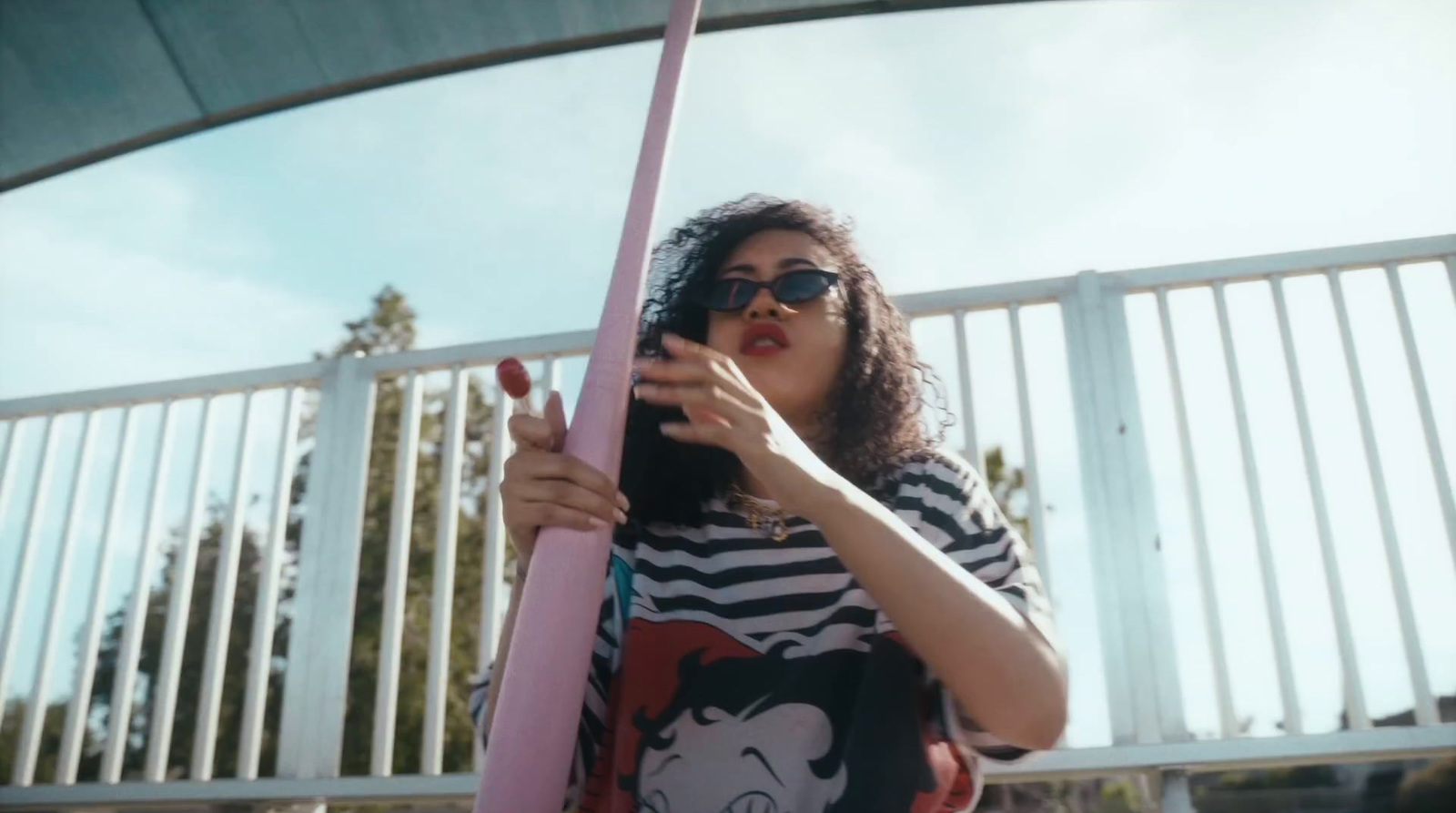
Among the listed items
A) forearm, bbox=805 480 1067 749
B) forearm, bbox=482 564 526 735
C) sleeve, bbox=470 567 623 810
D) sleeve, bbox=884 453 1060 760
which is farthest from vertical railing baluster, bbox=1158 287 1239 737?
forearm, bbox=482 564 526 735

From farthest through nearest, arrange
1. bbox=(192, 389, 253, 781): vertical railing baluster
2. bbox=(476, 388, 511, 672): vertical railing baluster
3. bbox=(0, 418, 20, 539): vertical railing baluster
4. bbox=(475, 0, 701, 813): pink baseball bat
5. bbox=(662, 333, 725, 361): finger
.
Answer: bbox=(0, 418, 20, 539): vertical railing baluster < bbox=(192, 389, 253, 781): vertical railing baluster < bbox=(476, 388, 511, 672): vertical railing baluster < bbox=(662, 333, 725, 361): finger < bbox=(475, 0, 701, 813): pink baseball bat

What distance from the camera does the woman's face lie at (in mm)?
1060

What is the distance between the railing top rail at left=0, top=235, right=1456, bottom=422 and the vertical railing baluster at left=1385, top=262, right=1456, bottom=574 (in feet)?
0.16

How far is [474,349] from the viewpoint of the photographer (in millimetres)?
1828

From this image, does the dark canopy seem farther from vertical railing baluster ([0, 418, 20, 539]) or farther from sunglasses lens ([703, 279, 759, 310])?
vertical railing baluster ([0, 418, 20, 539])

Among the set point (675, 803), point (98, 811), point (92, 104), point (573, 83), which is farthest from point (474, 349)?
point (675, 803)

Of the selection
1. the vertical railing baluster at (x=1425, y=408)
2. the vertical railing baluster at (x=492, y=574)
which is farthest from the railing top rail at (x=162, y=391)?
the vertical railing baluster at (x=1425, y=408)

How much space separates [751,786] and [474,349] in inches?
45.1

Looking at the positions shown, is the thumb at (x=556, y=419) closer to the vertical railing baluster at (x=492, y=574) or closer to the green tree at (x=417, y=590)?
the vertical railing baluster at (x=492, y=574)

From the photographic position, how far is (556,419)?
2.59ft

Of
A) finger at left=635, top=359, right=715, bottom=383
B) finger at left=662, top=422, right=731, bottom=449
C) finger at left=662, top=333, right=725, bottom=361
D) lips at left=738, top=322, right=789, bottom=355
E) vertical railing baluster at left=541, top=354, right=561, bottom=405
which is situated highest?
vertical railing baluster at left=541, top=354, right=561, bottom=405

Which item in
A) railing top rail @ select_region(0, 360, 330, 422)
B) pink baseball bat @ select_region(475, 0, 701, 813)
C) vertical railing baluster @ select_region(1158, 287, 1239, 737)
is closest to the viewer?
pink baseball bat @ select_region(475, 0, 701, 813)

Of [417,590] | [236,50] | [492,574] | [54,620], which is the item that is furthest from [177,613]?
[417,590]

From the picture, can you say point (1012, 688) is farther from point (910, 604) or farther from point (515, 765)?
point (515, 765)
